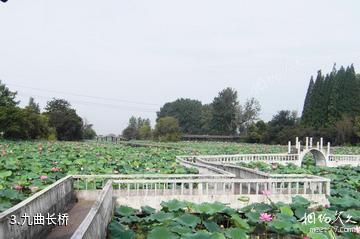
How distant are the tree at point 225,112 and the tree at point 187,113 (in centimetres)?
1213

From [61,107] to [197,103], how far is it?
48.9 meters

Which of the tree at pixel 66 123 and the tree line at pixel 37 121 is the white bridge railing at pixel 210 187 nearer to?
the tree line at pixel 37 121

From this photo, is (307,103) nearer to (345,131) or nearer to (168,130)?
(345,131)

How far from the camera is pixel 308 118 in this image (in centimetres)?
7381

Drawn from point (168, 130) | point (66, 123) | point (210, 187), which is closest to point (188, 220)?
point (210, 187)

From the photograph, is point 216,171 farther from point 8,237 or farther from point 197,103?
point 197,103

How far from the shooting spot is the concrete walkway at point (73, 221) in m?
8.89

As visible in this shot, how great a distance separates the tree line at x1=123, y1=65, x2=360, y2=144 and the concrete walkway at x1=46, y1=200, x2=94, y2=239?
58.6 meters

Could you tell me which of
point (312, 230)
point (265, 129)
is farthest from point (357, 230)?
point (265, 129)

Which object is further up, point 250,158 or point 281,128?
point 281,128

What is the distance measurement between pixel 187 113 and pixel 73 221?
10814 centimetres

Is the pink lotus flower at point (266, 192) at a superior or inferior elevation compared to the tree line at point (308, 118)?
inferior

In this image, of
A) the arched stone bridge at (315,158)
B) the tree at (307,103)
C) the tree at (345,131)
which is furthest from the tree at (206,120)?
the arched stone bridge at (315,158)

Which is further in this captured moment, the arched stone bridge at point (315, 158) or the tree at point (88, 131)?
the tree at point (88, 131)
